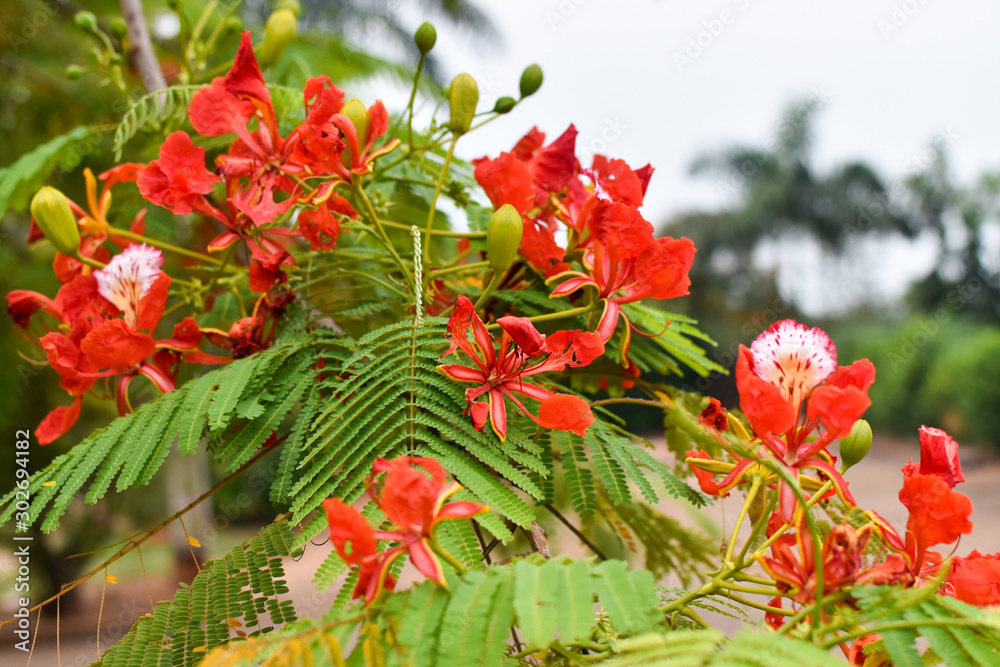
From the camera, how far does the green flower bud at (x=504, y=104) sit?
3.44 feet

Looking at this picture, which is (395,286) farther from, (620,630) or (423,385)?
(620,630)

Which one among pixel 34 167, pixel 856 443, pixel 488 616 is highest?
pixel 34 167

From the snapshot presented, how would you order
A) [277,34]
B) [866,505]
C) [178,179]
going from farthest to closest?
[866,505] → [277,34] → [178,179]

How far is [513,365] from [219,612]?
1.49ft

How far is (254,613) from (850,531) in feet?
2.14

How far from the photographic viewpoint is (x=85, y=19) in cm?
139

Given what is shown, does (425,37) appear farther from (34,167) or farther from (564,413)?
(34,167)

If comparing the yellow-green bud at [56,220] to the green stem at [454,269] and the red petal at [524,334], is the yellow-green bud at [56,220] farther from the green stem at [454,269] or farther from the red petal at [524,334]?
the red petal at [524,334]

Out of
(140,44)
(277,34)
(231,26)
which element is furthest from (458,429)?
(140,44)

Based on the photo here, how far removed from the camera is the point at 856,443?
0.65 metres

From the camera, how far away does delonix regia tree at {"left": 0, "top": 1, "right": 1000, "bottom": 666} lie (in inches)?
20.8

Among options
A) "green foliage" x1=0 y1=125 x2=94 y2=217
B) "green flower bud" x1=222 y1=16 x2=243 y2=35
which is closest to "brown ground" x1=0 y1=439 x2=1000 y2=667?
"green foliage" x1=0 y1=125 x2=94 y2=217

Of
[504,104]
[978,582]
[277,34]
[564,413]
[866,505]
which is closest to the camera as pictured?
[978,582]

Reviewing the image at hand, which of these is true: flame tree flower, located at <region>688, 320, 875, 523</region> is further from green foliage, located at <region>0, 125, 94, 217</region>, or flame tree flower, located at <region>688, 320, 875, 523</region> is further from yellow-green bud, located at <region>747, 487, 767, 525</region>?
green foliage, located at <region>0, 125, 94, 217</region>
